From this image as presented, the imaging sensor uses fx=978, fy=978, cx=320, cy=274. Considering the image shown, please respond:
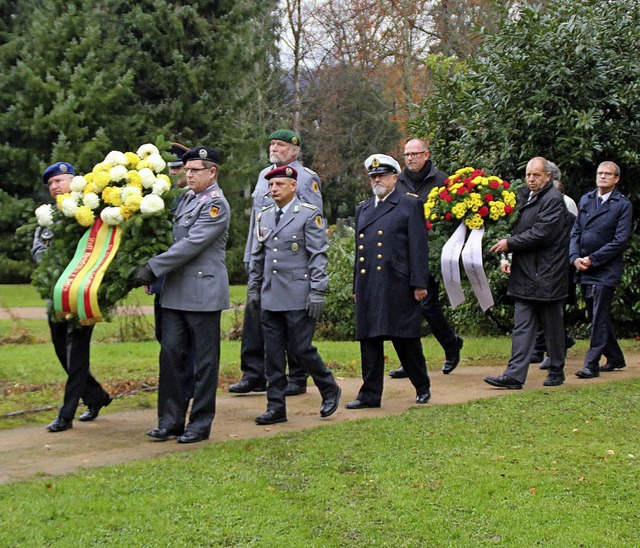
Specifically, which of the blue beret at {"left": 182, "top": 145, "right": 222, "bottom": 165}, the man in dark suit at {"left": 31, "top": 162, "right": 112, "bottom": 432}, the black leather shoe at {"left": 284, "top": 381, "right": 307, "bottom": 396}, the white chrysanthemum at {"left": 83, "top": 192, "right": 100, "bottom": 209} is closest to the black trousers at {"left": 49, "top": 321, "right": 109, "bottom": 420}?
the man in dark suit at {"left": 31, "top": 162, "right": 112, "bottom": 432}

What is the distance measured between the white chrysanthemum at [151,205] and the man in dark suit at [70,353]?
92 centimetres

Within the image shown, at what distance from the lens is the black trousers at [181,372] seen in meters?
7.18

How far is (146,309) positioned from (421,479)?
13.4 metres

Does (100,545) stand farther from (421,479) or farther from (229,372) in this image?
(229,372)

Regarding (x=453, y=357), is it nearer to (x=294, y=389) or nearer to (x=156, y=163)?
(x=294, y=389)

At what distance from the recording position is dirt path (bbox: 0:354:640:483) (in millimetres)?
6586

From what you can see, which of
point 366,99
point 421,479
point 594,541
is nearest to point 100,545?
point 421,479

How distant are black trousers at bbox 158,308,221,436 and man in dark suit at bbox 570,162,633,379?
4256 mm

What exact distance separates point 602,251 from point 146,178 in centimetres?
485

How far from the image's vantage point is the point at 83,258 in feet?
23.6

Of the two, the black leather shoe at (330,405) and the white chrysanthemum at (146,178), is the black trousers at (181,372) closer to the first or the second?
the white chrysanthemum at (146,178)

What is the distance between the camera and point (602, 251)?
9758mm

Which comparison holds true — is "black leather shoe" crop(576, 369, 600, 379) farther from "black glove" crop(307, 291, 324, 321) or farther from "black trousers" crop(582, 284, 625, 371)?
"black glove" crop(307, 291, 324, 321)

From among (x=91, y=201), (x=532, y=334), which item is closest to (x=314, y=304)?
(x=91, y=201)
